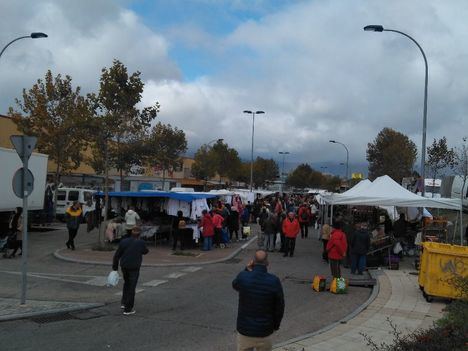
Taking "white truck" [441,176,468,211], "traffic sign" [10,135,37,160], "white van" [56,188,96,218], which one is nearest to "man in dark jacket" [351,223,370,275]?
"traffic sign" [10,135,37,160]

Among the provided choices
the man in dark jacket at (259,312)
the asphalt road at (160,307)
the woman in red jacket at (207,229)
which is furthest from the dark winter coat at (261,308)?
the woman in red jacket at (207,229)

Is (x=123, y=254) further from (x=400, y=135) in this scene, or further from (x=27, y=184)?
(x=400, y=135)

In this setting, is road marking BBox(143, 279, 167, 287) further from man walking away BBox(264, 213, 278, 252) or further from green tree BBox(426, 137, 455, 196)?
green tree BBox(426, 137, 455, 196)

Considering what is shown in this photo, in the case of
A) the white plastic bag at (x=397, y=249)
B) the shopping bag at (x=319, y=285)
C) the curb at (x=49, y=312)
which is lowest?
the curb at (x=49, y=312)

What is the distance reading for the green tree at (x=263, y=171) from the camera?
98188mm

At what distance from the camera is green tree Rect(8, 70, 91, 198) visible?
33.2m

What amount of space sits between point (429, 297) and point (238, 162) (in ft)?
221

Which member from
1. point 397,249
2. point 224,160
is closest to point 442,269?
point 397,249

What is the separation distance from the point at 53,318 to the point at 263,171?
300 feet

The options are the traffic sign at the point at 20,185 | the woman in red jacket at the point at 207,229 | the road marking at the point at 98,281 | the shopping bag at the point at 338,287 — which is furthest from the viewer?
the woman in red jacket at the point at 207,229

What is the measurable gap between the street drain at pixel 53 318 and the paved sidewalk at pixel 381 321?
152 inches

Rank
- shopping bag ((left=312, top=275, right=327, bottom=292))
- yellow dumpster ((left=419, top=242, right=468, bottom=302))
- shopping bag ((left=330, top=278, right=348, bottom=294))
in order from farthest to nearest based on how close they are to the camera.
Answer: shopping bag ((left=312, top=275, right=327, bottom=292)), shopping bag ((left=330, top=278, right=348, bottom=294)), yellow dumpster ((left=419, top=242, right=468, bottom=302))

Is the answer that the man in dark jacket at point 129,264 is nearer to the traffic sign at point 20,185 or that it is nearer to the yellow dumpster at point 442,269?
the traffic sign at point 20,185

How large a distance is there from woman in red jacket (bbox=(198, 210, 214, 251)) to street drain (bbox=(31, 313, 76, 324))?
1061cm
